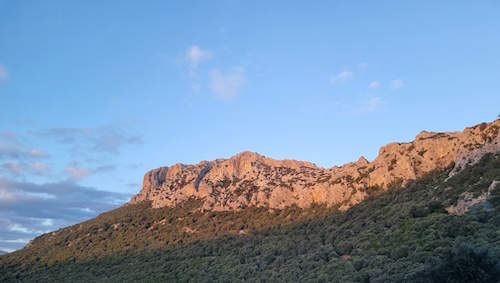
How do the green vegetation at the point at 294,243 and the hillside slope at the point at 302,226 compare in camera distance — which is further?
the hillside slope at the point at 302,226

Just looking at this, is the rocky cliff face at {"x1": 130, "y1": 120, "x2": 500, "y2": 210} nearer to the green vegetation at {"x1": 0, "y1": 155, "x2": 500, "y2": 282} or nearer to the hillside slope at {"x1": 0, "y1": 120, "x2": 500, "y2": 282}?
the hillside slope at {"x1": 0, "y1": 120, "x2": 500, "y2": 282}

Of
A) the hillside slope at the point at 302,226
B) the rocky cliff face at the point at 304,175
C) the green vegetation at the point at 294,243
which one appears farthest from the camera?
the rocky cliff face at the point at 304,175

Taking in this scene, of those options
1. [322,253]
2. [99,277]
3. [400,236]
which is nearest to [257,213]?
[99,277]

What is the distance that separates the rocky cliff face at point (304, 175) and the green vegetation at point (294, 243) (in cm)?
295

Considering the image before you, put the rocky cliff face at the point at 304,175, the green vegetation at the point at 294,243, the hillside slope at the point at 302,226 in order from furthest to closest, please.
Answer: the rocky cliff face at the point at 304,175 < the hillside slope at the point at 302,226 < the green vegetation at the point at 294,243

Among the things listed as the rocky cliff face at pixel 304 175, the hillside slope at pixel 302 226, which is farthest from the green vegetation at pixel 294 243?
the rocky cliff face at pixel 304 175

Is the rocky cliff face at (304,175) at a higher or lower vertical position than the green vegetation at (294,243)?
higher

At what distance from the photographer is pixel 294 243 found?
172ft

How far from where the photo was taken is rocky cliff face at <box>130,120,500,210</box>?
53281 mm

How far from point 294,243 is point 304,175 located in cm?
3747

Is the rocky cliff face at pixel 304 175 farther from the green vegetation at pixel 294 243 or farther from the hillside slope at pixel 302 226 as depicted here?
the green vegetation at pixel 294 243

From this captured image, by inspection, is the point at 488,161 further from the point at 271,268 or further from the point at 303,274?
the point at 271,268

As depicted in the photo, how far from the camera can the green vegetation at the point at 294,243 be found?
989 inches

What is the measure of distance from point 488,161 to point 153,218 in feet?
229
